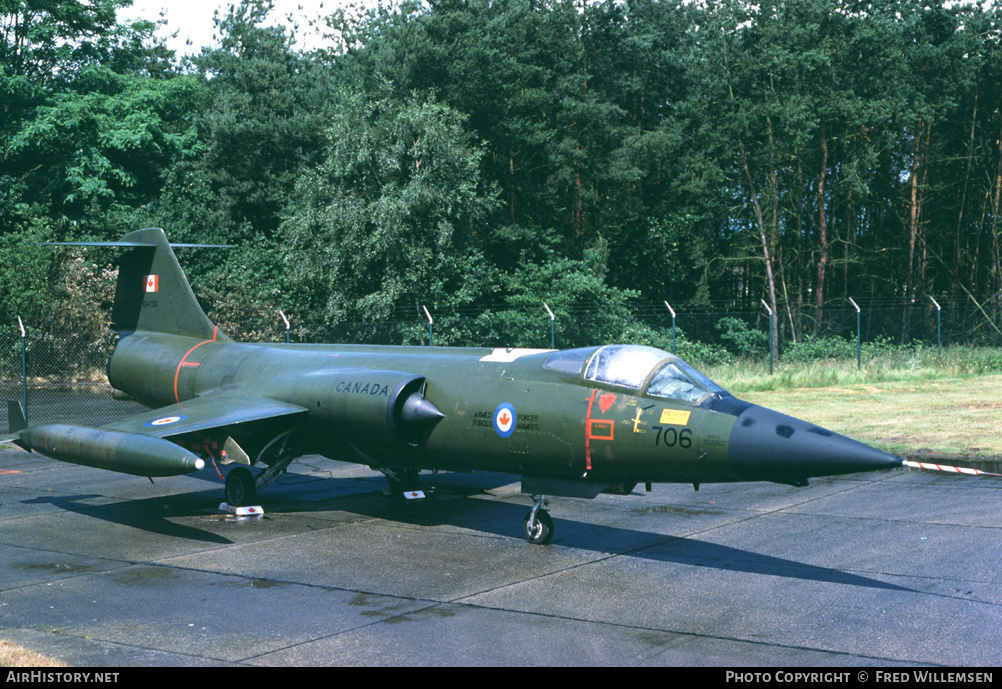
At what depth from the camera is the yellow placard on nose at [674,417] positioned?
31.9ft

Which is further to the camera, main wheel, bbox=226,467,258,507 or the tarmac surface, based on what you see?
main wheel, bbox=226,467,258,507

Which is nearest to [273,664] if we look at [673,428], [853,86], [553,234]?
[673,428]

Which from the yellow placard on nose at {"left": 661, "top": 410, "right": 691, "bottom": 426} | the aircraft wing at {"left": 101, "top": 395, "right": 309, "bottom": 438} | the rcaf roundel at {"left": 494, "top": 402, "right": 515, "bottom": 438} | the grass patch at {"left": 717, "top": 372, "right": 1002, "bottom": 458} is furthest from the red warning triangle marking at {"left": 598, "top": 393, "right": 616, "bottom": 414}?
the grass patch at {"left": 717, "top": 372, "right": 1002, "bottom": 458}

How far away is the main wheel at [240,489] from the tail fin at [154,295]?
11.6ft

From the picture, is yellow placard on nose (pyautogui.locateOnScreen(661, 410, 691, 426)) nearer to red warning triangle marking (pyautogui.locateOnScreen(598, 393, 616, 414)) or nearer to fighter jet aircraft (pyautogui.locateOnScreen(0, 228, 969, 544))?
fighter jet aircraft (pyautogui.locateOnScreen(0, 228, 969, 544))

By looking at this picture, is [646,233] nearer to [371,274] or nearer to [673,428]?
[371,274]

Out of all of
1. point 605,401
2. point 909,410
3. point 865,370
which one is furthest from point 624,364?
point 865,370

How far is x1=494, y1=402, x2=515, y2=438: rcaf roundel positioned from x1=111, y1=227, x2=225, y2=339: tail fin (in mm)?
7066

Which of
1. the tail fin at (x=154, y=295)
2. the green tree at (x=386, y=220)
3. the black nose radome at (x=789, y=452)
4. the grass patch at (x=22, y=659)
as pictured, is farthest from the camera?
the green tree at (x=386, y=220)

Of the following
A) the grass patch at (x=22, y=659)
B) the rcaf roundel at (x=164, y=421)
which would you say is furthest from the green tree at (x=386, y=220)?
the grass patch at (x=22, y=659)

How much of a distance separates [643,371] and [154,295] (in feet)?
32.9

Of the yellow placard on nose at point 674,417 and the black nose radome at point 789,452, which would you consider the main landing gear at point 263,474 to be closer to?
the yellow placard on nose at point 674,417

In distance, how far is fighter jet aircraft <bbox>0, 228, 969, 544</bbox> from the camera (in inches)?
372

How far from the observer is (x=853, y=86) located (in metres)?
43.8
